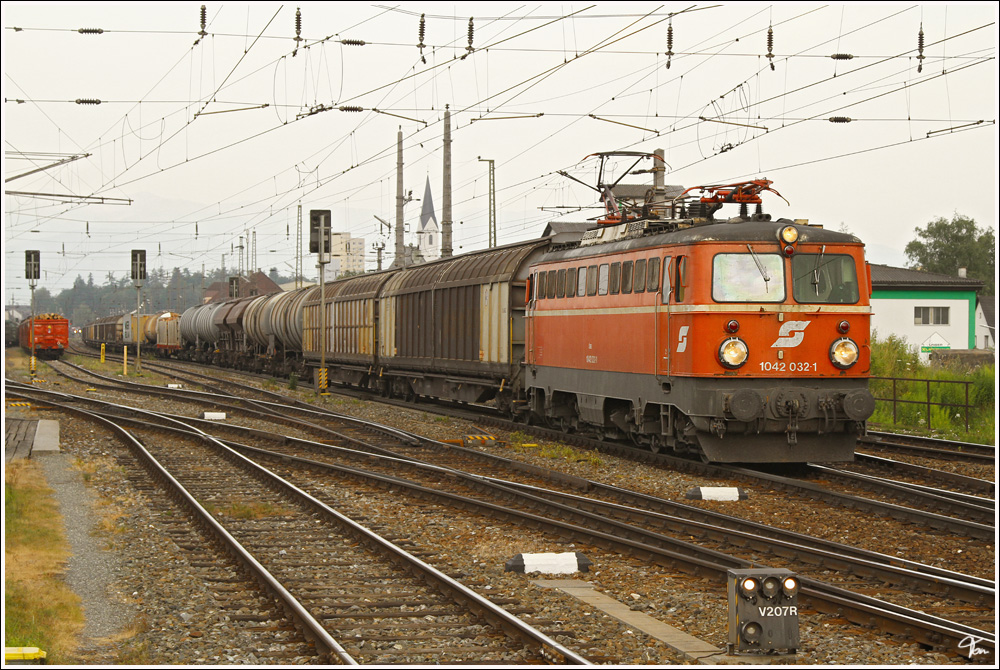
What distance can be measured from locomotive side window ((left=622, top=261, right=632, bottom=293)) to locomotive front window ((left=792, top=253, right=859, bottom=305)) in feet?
9.01

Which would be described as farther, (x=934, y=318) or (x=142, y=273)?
(x=934, y=318)

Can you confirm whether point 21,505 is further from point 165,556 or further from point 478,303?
point 478,303

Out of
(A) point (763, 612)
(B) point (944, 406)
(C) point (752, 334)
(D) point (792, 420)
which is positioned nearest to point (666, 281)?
(C) point (752, 334)

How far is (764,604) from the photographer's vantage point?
7.42 meters

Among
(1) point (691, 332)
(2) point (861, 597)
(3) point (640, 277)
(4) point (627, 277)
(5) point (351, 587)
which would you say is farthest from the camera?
(4) point (627, 277)

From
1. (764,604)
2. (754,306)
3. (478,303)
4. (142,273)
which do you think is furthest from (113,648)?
(142,273)

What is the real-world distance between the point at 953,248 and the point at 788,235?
266 feet

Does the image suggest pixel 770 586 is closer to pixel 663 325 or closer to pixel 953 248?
pixel 663 325

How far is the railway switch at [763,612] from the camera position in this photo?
739 cm

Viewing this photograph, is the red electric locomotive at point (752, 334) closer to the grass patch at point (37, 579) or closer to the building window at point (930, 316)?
the grass patch at point (37, 579)

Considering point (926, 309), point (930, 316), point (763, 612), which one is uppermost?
point (926, 309)

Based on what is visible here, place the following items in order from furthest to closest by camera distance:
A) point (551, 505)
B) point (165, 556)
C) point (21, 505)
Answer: point (21, 505)
point (551, 505)
point (165, 556)

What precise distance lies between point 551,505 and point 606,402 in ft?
20.0

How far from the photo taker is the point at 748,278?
50.4 feet
